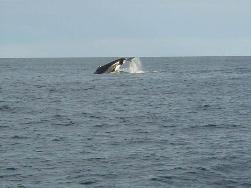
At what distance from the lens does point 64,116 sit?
45125 millimetres

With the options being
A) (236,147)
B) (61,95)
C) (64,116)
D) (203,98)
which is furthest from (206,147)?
(61,95)

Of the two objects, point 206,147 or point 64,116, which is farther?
point 64,116

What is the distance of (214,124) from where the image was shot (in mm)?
39812

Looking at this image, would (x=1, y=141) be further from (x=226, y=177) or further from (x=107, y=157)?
(x=226, y=177)

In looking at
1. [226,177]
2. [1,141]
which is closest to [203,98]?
[1,141]

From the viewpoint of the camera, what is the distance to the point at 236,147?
31.0 meters

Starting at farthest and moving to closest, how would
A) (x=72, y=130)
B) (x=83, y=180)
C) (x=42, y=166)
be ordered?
(x=72, y=130) < (x=42, y=166) < (x=83, y=180)

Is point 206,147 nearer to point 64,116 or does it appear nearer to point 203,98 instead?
point 64,116

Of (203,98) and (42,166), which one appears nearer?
(42,166)

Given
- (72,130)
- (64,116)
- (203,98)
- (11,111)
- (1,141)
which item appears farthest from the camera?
(203,98)

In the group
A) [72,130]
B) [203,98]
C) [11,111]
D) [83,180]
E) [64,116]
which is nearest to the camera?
[83,180]

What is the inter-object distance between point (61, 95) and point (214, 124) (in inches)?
1122

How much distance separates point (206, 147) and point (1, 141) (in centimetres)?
1251

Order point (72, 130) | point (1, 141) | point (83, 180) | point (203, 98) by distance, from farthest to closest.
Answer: point (203, 98) < point (72, 130) < point (1, 141) < point (83, 180)
